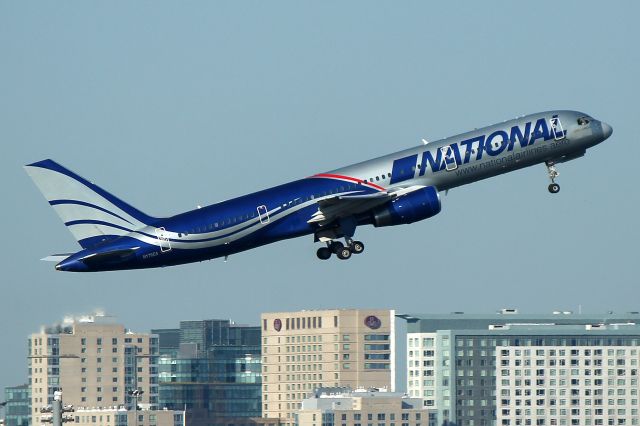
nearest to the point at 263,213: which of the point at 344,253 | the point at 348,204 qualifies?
the point at 348,204

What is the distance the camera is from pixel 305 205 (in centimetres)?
12344

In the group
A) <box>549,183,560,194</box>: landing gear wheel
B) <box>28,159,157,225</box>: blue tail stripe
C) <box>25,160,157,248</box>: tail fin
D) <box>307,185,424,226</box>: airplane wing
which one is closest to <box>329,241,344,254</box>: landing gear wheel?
<box>307,185,424,226</box>: airplane wing

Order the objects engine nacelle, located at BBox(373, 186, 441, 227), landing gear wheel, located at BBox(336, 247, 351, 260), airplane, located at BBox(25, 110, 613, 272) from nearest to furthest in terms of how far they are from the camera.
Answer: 1. airplane, located at BBox(25, 110, 613, 272)
2. engine nacelle, located at BBox(373, 186, 441, 227)
3. landing gear wheel, located at BBox(336, 247, 351, 260)

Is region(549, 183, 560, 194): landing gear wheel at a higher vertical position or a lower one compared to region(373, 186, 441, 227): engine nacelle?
higher

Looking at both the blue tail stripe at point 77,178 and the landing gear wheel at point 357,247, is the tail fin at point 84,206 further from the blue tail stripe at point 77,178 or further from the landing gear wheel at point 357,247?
the landing gear wheel at point 357,247

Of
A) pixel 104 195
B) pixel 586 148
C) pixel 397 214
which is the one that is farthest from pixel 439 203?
pixel 104 195

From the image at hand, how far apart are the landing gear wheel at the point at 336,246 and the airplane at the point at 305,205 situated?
7 centimetres

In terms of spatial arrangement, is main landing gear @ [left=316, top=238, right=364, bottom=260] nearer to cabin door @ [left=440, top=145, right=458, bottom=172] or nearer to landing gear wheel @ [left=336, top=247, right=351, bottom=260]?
landing gear wheel @ [left=336, top=247, right=351, bottom=260]

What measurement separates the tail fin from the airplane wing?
1128 centimetres

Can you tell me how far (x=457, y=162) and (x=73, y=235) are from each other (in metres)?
26.2

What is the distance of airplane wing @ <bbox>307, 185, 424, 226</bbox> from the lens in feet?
399

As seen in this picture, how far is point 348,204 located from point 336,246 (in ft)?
15.5

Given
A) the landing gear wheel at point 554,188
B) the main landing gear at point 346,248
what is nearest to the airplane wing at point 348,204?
the main landing gear at point 346,248

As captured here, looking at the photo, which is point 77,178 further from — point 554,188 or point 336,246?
point 554,188
